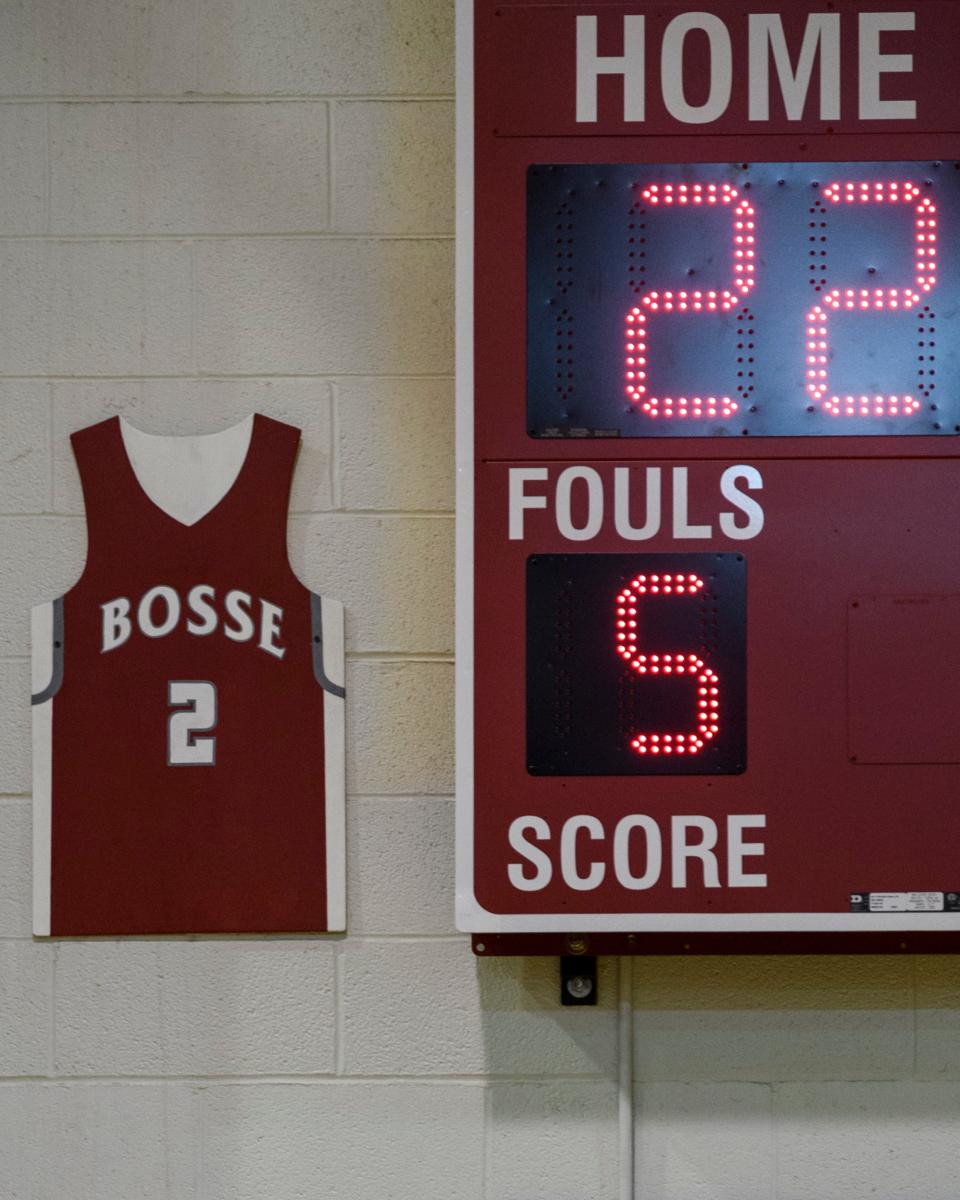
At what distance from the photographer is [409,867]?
1.61 m

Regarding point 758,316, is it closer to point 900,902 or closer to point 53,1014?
point 900,902

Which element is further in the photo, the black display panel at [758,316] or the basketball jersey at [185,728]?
the basketball jersey at [185,728]

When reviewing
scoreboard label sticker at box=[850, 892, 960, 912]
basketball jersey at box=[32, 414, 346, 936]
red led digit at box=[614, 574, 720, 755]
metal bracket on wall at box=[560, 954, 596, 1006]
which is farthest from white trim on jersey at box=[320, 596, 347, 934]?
scoreboard label sticker at box=[850, 892, 960, 912]

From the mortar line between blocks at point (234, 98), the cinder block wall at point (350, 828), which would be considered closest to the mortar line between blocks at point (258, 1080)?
the cinder block wall at point (350, 828)

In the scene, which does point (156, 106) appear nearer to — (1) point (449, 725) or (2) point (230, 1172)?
(1) point (449, 725)

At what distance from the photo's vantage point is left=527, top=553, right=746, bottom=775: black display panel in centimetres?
140

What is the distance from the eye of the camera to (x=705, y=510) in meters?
1.42

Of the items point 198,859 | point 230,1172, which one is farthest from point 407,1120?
point 198,859

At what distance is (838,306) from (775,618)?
380 millimetres

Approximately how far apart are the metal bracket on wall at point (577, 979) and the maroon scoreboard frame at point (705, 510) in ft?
0.70

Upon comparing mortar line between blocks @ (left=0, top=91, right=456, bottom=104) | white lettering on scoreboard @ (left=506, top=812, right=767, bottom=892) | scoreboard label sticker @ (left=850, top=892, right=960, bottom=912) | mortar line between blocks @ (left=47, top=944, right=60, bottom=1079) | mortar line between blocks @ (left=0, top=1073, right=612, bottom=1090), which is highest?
mortar line between blocks @ (left=0, top=91, right=456, bottom=104)

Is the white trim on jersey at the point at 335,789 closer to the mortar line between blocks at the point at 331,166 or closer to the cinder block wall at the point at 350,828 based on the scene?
the cinder block wall at the point at 350,828

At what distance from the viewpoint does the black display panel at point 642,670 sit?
140 cm

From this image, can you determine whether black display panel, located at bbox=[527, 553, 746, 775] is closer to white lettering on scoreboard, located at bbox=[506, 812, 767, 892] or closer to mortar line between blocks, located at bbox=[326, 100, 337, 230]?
white lettering on scoreboard, located at bbox=[506, 812, 767, 892]
